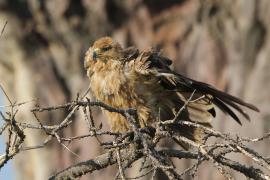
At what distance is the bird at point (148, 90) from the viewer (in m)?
5.44

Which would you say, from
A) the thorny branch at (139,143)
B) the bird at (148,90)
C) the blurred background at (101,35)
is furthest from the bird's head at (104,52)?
the blurred background at (101,35)

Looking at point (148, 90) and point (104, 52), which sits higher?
point (104, 52)

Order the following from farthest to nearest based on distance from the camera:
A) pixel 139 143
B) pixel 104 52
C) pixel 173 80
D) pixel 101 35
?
pixel 101 35, pixel 104 52, pixel 173 80, pixel 139 143

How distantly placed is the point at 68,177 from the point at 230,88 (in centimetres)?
747

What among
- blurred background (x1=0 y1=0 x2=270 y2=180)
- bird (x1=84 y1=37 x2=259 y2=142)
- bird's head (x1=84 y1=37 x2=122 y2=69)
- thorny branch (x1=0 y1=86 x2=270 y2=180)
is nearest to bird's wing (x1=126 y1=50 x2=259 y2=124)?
bird (x1=84 y1=37 x2=259 y2=142)

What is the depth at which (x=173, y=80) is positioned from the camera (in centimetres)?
548

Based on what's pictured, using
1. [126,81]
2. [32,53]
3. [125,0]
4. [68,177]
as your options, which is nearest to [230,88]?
[125,0]

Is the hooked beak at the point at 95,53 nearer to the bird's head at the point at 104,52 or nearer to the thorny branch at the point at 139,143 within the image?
the bird's head at the point at 104,52

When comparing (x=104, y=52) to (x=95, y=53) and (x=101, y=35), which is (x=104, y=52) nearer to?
(x=95, y=53)

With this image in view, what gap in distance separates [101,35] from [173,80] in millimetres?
6561

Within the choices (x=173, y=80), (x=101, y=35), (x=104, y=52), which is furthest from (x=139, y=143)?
(x=101, y=35)

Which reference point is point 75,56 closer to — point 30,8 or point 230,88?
point 30,8

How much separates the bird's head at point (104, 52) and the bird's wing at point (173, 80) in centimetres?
12

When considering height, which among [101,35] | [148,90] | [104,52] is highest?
[101,35]
